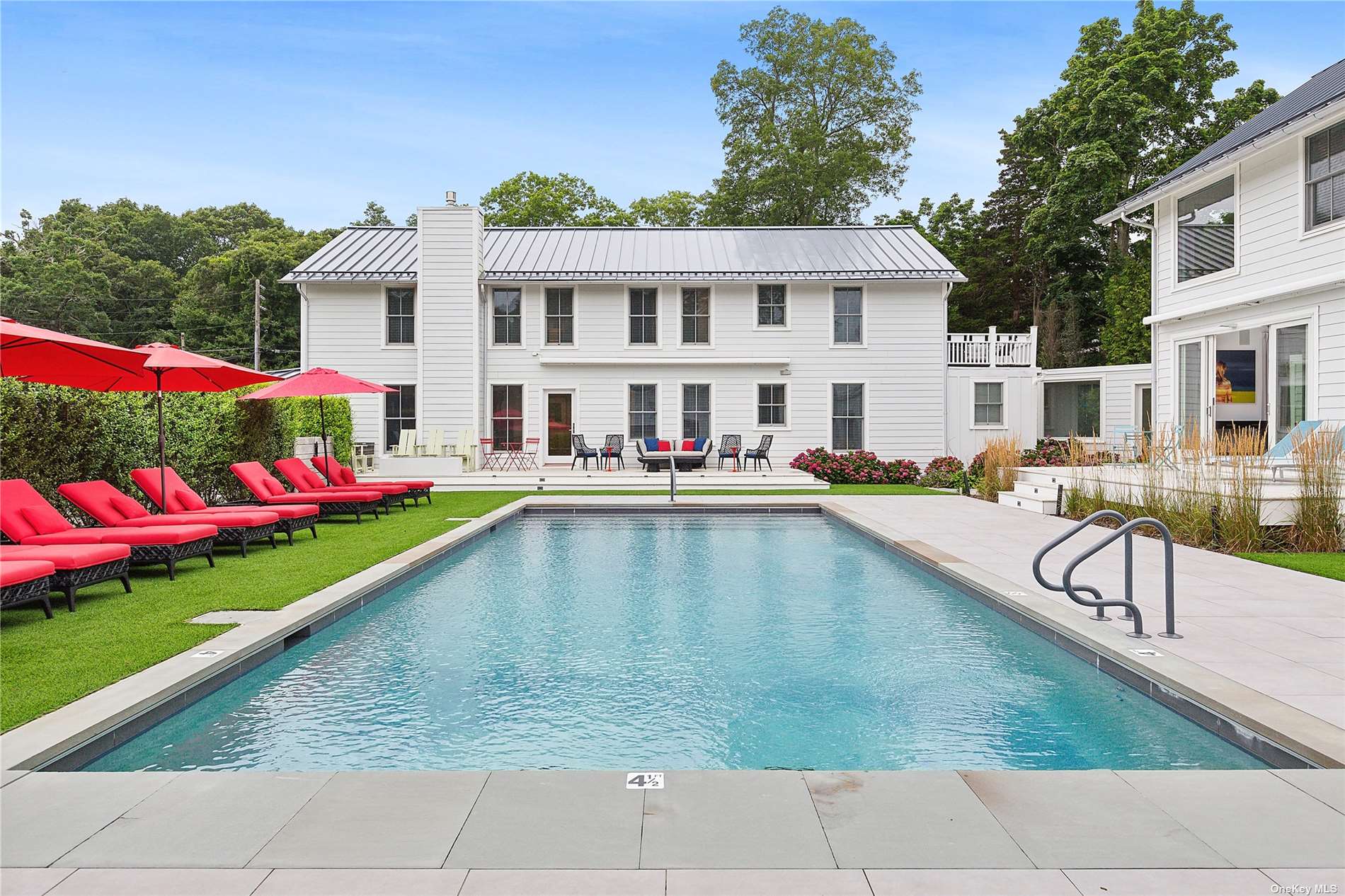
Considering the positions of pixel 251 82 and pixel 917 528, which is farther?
pixel 251 82

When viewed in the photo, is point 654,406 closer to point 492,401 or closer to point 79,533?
point 492,401

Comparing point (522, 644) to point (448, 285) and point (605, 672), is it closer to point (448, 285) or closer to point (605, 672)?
point (605, 672)

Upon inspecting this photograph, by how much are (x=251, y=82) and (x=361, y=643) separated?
14.0 m

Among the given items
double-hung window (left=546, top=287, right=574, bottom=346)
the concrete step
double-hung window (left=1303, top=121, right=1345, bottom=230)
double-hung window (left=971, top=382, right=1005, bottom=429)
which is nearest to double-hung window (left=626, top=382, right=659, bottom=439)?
double-hung window (left=546, top=287, right=574, bottom=346)

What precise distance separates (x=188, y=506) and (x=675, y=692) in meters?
7.08

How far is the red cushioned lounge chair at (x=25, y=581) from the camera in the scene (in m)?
5.21

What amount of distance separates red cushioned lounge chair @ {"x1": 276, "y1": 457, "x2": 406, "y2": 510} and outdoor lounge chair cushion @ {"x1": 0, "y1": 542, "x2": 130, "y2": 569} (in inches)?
229

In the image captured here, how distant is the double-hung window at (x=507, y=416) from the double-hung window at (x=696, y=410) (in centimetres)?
422

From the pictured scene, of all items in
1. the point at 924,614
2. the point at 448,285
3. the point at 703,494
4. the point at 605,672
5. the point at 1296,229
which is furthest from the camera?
the point at 448,285

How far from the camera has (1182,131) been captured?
26.6m

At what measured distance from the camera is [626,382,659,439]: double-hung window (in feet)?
68.7

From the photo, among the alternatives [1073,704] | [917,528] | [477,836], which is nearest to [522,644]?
[477,836]

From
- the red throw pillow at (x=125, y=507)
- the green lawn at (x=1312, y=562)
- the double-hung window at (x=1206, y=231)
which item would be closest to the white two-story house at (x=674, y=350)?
the double-hung window at (x=1206, y=231)

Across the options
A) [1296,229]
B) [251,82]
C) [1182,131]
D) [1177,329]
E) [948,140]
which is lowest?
[1177,329]
